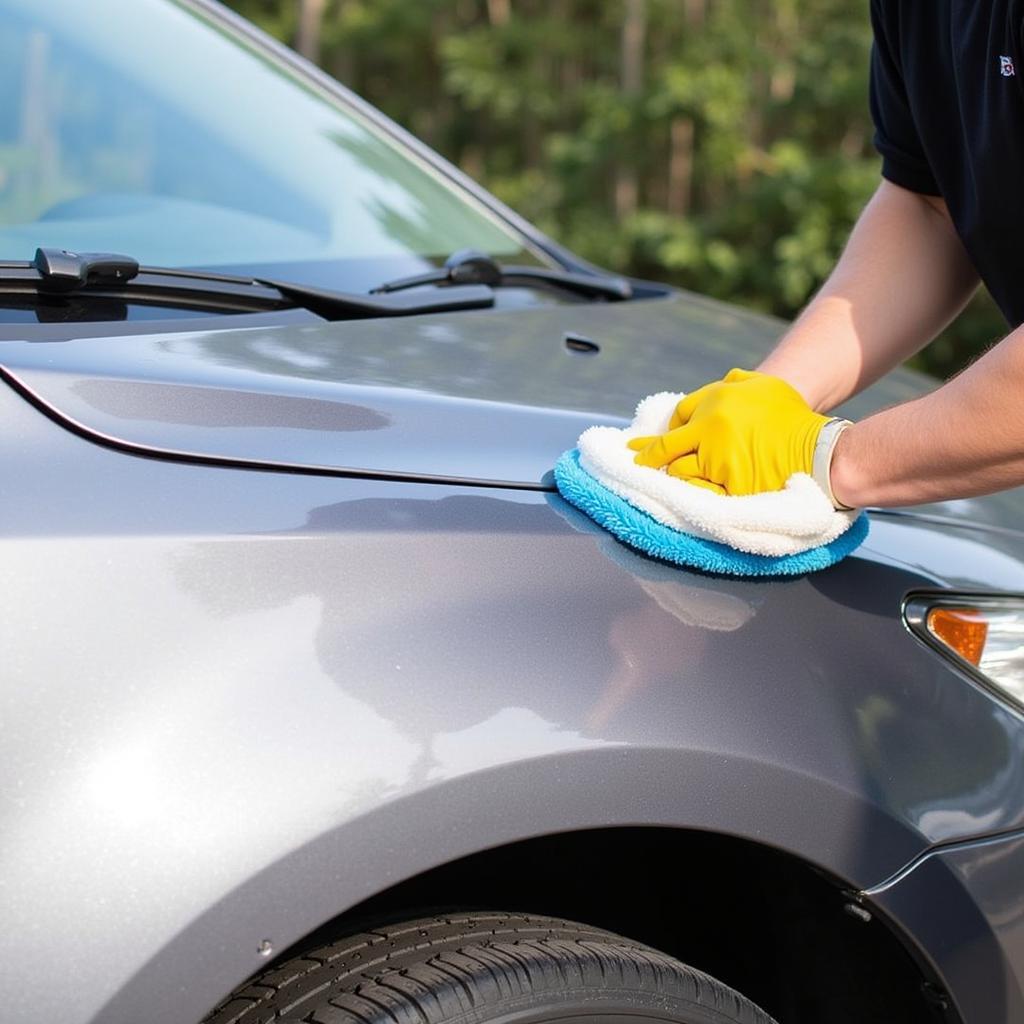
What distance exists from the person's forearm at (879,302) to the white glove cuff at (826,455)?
26cm

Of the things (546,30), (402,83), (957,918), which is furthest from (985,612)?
(402,83)

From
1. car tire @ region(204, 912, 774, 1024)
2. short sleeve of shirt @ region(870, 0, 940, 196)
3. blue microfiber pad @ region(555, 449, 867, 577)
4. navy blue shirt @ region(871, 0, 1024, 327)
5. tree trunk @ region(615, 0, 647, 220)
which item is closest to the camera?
car tire @ region(204, 912, 774, 1024)

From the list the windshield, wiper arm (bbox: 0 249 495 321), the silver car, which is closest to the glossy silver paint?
the silver car

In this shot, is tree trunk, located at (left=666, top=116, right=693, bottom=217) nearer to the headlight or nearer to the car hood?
the car hood

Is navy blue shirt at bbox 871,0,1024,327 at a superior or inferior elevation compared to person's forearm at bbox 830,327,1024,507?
superior

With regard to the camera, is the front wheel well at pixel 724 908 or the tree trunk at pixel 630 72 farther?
the tree trunk at pixel 630 72

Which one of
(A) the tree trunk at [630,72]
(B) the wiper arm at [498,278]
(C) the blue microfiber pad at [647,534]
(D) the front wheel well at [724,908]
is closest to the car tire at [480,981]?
(D) the front wheel well at [724,908]

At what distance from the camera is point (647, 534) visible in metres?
1.25

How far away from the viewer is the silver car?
993 mm

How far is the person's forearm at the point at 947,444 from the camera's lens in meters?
1.35

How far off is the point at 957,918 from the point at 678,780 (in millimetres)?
364

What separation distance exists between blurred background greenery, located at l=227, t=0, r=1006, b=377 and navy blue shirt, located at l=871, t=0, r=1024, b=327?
5157 millimetres

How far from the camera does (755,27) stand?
9125 mm

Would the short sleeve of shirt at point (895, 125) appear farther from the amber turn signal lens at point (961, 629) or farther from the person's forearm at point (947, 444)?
the amber turn signal lens at point (961, 629)
